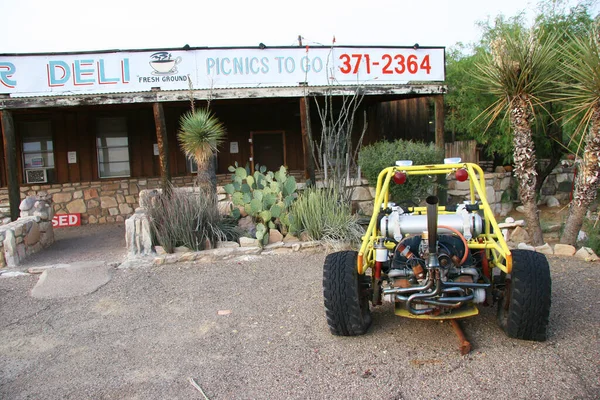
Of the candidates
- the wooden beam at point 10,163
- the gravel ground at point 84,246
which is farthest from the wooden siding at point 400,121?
the wooden beam at point 10,163

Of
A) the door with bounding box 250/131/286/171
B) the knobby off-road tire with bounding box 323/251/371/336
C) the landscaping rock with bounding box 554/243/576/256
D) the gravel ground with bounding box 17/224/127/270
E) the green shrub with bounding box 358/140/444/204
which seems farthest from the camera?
the door with bounding box 250/131/286/171

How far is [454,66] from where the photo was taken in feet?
48.3

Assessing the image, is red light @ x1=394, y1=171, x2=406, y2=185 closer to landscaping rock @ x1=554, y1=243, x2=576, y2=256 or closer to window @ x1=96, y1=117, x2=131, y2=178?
landscaping rock @ x1=554, y1=243, x2=576, y2=256

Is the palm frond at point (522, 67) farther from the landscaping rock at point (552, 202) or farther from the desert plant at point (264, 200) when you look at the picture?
the landscaping rock at point (552, 202)

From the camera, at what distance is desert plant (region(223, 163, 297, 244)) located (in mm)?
8406

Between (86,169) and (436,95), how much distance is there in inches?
354

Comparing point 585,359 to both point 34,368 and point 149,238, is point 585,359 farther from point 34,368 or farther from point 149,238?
point 149,238

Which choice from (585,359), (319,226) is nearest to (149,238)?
(319,226)

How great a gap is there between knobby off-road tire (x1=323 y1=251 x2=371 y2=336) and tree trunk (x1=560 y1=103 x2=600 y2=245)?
205 inches

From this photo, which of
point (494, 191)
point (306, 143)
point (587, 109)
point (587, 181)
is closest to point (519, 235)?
point (587, 181)

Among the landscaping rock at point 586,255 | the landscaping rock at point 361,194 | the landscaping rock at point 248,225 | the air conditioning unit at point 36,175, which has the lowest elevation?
the landscaping rock at point 586,255

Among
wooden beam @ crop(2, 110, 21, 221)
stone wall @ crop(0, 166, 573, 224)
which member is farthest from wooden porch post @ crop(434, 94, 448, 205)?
wooden beam @ crop(2, 110, 21, 221)

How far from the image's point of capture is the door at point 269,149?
14.4 metres

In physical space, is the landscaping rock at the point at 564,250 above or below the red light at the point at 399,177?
below
